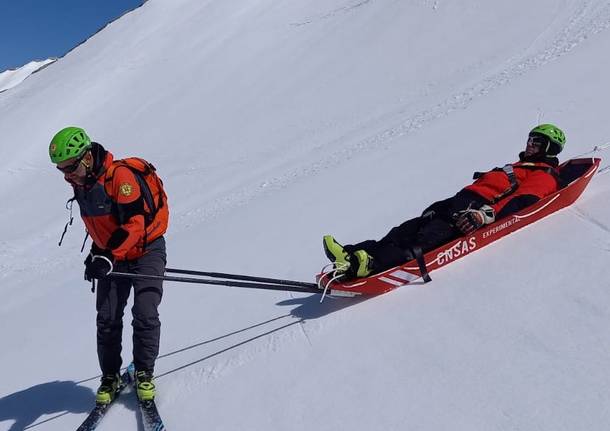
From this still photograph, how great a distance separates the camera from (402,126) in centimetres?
1062

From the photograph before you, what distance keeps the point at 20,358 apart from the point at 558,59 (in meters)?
10.4

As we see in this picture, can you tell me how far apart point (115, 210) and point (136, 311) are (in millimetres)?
674

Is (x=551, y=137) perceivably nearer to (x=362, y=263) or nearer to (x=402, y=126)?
(x=362, y=263)

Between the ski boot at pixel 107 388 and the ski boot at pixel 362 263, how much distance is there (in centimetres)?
187

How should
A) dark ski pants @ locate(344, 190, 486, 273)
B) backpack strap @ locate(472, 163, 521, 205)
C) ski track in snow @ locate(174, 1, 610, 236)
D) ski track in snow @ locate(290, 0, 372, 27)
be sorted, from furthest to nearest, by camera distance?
ski track in snow @ locate(290, 0, 372, 27), ski track in snow @ locate(174, 1, 610, 236), backpack strap @ locate(472, 163, 521, 205), dark ski pants @ locate(344, 190, 486, 273)

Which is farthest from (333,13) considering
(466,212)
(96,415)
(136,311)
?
(96,415)

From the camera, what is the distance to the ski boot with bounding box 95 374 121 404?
12.3ft

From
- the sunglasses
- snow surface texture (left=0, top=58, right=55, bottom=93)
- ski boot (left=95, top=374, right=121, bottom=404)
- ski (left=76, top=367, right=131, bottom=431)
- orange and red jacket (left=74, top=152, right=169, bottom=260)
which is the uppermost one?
snow surface texture (left=0, top=58, right=55, bottom=93)

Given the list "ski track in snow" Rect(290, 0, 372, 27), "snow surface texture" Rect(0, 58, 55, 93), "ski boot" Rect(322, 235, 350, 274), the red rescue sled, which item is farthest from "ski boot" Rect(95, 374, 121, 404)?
"snow surface texture" Rect(0, 58, 55, 93)

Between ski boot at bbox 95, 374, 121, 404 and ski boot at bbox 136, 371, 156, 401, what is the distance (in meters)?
0.25

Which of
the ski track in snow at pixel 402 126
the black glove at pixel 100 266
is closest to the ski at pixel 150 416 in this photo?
the black glove at pixel 100 266

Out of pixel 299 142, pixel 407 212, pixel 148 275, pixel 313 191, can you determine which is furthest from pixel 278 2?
pixel 148 275

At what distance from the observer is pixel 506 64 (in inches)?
500

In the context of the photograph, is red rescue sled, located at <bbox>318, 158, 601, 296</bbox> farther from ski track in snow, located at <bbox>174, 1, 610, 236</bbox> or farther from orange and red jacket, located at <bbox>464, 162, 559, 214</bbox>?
ski track in snow, located at <bbox>174, 1, 610, 236</bbox>
